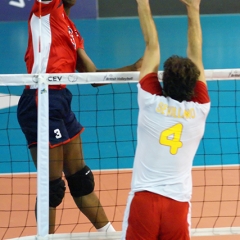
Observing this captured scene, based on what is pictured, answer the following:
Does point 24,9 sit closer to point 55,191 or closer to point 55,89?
point 55,89

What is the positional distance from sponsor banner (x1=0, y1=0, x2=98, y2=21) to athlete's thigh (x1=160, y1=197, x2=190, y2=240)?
11.5 meters

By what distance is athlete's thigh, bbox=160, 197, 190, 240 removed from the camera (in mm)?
2797

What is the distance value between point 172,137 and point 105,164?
3.07 m

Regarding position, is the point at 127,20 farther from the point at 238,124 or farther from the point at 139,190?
the point at 139,190

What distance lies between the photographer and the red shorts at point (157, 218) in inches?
110

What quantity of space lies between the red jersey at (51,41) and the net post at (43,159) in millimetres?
302

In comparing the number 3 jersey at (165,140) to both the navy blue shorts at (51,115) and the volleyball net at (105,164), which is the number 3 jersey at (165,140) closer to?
the volleyball net at (105,164)

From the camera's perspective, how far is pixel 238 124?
6.88 meters

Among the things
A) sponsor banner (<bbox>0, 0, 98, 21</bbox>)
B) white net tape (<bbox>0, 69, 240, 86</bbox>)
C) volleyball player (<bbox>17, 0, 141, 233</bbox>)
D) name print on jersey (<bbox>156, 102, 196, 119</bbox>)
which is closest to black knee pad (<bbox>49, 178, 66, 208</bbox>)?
volleyball player (<bbox>17, 0, 141, 233</bbox>)

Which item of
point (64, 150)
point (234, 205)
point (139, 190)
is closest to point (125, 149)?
point (234, 205)

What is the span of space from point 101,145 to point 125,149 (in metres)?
0.31

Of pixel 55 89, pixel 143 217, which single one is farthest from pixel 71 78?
pixel 143 217

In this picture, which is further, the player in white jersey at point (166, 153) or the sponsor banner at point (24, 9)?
the sponsor banner at point (24, 9)

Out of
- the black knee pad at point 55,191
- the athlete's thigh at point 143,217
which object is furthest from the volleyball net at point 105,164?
the athlete's thigh at point 143,217
